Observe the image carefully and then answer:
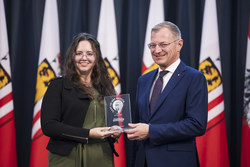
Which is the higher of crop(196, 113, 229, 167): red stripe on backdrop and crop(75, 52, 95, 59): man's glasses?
crop(75, 52, 95, 59): man's glasses

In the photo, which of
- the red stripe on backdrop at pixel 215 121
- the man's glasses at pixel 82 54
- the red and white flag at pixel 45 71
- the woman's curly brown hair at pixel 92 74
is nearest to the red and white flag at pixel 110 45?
the red and white flag at pixel 45 71

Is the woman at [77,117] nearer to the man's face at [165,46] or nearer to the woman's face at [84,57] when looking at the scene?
the woman's face at [84,57]

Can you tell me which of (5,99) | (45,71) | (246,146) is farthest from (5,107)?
(246,146)

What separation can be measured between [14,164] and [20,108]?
859 mm

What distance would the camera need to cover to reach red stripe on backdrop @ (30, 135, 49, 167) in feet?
10.7

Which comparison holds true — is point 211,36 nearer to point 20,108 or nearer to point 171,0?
point 171,0

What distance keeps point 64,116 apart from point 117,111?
40cm

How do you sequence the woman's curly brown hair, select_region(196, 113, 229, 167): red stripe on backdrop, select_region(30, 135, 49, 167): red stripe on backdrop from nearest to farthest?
1. the woman's curly brown hair
2. select_region(196, 113, 229, 167): red stripe on backdrop
3. select_region(30, 135, 49, 167): red stripe on backdrop

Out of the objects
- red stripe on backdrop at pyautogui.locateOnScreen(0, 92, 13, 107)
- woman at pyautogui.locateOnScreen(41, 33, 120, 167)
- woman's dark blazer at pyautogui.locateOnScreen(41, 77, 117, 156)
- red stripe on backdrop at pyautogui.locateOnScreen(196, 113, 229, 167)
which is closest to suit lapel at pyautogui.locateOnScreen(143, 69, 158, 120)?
woman at pyautogui.locateOnScreen(41, 33, 120, 167)

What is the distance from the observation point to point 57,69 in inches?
133

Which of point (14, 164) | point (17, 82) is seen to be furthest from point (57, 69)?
point (14, 164)

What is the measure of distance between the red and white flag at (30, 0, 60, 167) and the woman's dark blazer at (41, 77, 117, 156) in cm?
145

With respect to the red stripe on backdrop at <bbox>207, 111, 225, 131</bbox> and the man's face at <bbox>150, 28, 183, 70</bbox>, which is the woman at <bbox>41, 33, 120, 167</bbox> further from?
the red stripe on backdrop at <bbox>207, 111, 225, 131</bbox>

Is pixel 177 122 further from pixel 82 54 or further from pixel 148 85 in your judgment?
pixel 82 54
